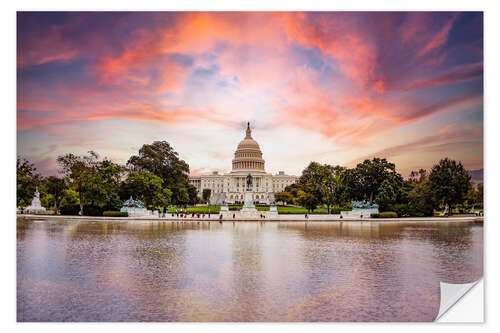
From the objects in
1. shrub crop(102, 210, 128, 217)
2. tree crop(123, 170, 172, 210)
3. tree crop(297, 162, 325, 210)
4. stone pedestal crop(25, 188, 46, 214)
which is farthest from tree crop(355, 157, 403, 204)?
stone pedestal crop(25, 188, 46, 214)

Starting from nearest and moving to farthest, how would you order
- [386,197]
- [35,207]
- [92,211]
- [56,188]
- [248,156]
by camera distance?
[92,211] → [386,197] → [35,207] → [56,188] → [248,156]

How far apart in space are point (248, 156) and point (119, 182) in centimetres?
6247

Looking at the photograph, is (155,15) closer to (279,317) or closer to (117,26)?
(117,26)

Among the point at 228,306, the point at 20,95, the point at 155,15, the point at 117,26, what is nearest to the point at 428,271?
the point at 228,306

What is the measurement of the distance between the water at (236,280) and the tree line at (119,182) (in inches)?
750

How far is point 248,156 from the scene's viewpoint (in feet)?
317

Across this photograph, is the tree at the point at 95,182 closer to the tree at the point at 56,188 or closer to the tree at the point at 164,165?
the tree at the point at 164,165

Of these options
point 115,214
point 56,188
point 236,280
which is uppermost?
point 56,188

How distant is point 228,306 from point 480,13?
9839mm

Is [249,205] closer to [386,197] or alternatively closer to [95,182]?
[386,197]

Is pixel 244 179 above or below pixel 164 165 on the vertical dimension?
below

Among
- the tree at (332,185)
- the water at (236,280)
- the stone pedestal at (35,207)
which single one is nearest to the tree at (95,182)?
the stone pedestal at (35,207)

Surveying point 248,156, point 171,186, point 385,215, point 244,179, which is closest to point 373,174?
point 385,215

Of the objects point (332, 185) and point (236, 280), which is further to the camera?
point (332, 185)
